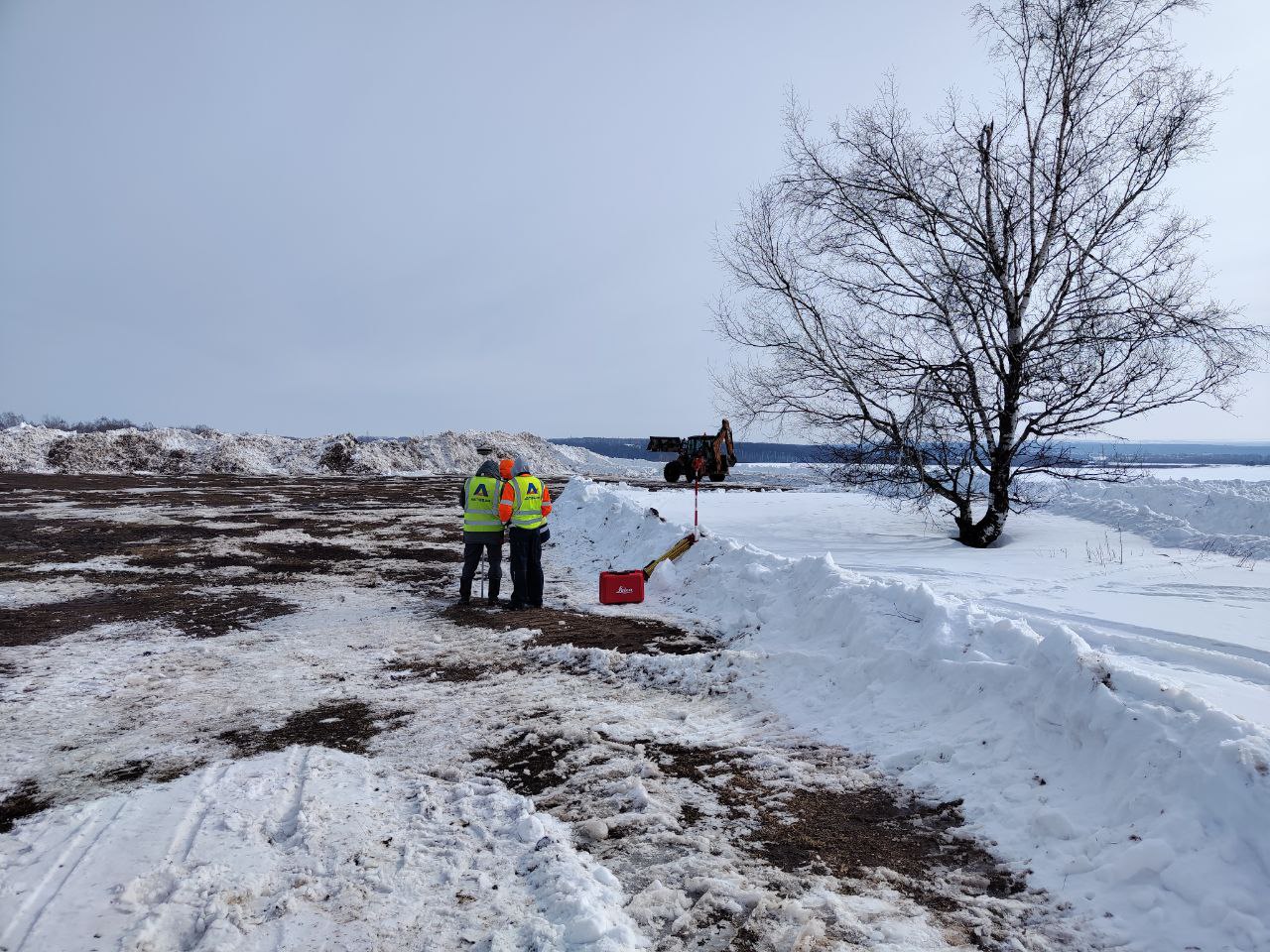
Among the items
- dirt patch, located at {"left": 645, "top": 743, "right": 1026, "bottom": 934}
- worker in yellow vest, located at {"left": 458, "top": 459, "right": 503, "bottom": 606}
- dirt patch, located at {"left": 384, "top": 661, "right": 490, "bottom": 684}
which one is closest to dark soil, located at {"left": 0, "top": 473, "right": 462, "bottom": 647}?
worker in yellow vest, located at {"left": 458, "top": 459, "right": 503, "bottom": 606}

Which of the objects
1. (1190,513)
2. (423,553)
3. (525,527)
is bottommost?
(423,553)

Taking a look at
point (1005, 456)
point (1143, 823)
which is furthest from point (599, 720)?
point (1005, 456)

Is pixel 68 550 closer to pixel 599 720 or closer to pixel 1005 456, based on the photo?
pixel 599 720

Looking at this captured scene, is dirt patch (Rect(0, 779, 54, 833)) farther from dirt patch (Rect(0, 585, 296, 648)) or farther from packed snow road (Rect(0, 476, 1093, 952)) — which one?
dirt patch (Rect(0, 585, 296, 648))

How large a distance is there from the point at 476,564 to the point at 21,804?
210 inches

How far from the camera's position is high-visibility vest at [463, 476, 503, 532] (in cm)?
871

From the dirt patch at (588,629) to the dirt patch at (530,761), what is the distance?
6.91ft

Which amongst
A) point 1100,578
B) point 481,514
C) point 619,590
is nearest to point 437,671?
point 481,514

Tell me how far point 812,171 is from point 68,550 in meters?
15.3

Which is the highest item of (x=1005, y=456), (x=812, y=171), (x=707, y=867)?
(x=812, y=171)

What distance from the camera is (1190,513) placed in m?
15.4

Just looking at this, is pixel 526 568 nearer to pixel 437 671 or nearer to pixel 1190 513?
pixel 437 671

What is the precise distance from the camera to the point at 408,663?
6.48m

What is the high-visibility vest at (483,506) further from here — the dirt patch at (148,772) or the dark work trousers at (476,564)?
the dirt patch at (148,772)
